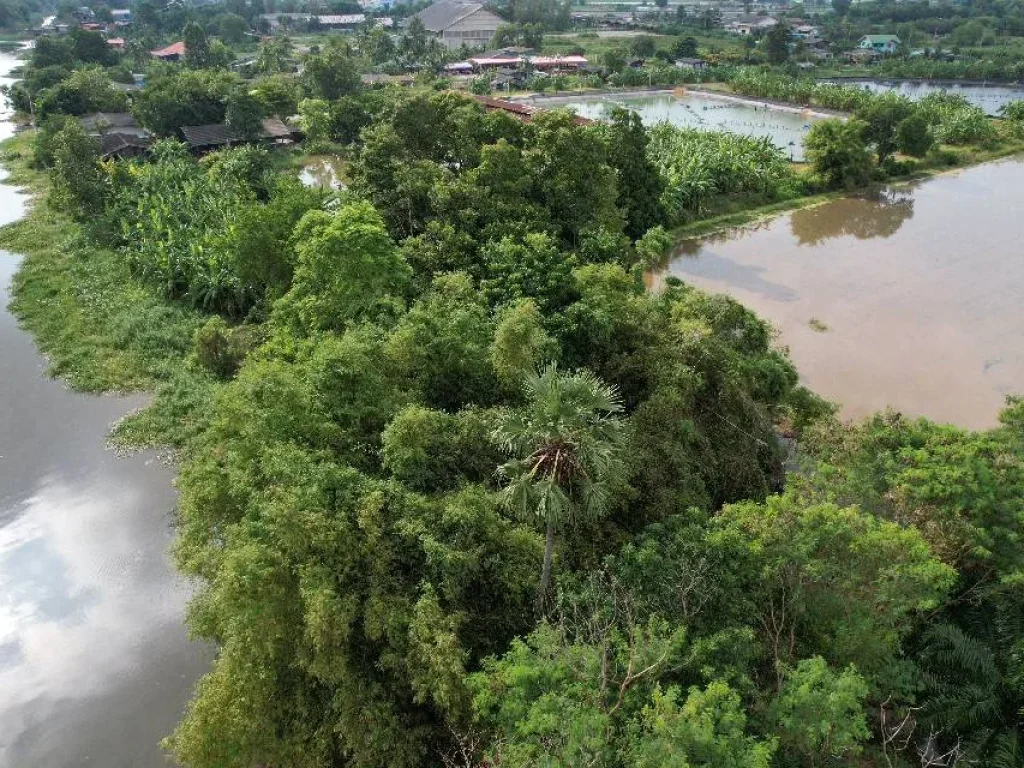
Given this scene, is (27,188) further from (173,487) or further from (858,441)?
Result: (858,441)

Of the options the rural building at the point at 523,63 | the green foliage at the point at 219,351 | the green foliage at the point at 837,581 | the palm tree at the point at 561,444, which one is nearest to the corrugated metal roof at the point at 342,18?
the rural building at the point at 523,63

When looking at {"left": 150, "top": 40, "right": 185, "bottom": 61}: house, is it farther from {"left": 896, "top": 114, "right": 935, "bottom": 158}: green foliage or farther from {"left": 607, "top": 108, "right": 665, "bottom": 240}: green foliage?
{"left": 896, "top": 114, "right": 935, "bottom": 158}: green foliage

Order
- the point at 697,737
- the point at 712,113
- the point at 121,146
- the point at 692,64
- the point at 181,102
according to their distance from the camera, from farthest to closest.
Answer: the point at 692,64, the point at 712,113, the point at 181,102, the point at 121,146, the point at 697,737

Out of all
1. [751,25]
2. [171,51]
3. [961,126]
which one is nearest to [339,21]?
[171,51]

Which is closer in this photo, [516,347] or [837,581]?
[837,581]

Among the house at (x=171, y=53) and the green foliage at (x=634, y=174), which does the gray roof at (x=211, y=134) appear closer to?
the green foliage at (x=634, y=174)

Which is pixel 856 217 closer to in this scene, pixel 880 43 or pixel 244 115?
pixel 244 115

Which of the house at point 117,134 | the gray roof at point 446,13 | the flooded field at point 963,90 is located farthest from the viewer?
the gray roof at point 446,13

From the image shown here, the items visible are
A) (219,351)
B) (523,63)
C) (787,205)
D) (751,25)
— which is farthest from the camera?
(751,25)
